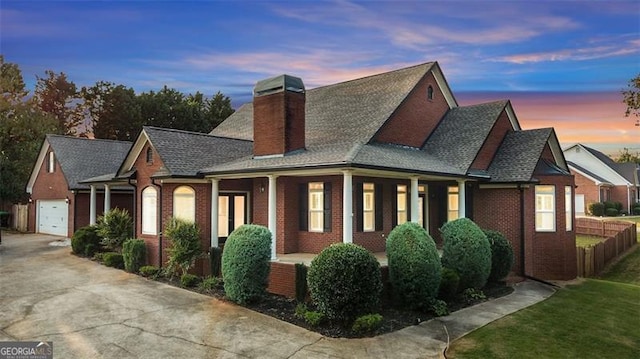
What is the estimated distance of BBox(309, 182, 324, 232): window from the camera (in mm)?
15180

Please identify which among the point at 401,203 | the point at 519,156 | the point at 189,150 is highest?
the point at 189,150

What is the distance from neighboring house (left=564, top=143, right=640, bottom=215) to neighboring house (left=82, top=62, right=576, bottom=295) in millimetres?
28189

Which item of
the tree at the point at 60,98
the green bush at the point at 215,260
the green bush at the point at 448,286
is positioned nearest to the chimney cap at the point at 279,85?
the green bush at the point at 215,260

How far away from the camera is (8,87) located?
3506 cm

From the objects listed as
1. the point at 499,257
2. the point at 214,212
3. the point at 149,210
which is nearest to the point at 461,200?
the point at 499,257

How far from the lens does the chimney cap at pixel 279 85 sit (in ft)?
51.5

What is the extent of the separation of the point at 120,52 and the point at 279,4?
710 centimetres

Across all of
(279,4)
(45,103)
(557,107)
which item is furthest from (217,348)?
(45,103)

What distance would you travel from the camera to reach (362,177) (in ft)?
50.6

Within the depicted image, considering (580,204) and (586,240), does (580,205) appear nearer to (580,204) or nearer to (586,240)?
(580,204)

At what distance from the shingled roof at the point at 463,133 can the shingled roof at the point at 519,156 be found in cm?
116

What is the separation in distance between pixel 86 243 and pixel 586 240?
27.4 metres

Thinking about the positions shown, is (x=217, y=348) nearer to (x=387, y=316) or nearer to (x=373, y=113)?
(x=387, y=316)

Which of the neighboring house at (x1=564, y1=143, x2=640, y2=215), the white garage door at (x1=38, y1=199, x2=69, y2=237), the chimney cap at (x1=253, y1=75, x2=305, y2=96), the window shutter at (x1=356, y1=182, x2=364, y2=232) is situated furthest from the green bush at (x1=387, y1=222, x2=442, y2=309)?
the neighboring house at (x1=564, y1=143, x2=640, y2=215)
